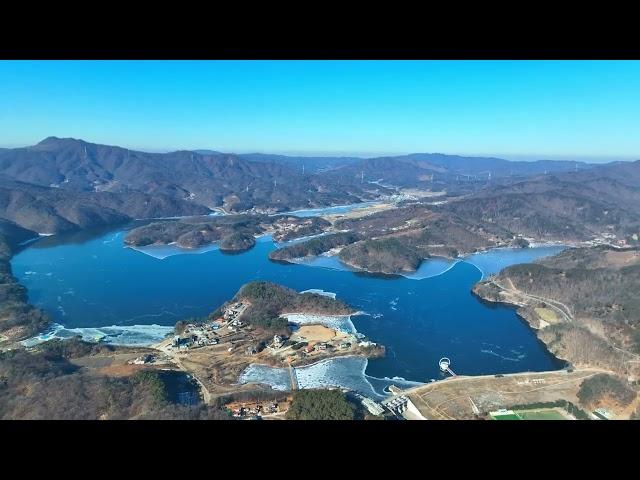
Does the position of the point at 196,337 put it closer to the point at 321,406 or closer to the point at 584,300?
the point at 321,406

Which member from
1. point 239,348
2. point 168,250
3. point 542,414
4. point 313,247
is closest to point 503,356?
point 542,414

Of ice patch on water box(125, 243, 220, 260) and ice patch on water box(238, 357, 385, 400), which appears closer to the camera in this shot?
ice patch on water box(238, 357, 385, 400)

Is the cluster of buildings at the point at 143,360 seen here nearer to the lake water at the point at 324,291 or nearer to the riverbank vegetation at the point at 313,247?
the lake water at the point at 324,291

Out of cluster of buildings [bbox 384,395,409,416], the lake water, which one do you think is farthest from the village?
cluster of buildings [bbox 384,395,409,416]

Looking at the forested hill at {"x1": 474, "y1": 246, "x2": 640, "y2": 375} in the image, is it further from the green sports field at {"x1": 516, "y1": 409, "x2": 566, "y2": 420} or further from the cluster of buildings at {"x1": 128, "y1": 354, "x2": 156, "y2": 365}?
the cluster of buildings at {"x1": 128, "y1": 354, "x2": 156, "y2": 365}

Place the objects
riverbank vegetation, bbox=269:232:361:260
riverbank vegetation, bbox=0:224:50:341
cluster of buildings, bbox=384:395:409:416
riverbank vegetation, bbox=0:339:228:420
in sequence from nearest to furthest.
Answer: riverbank vegetation, bbox=0:339:228:420 < cluster of buildings, bbox=384:395:409:416 < riverbank vegetation, bbox=0:224:50:341 < riverbank vegetation, bbox=269:232:361:260

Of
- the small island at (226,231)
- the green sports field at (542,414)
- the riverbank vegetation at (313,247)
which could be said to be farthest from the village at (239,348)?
the small island at (226,231)

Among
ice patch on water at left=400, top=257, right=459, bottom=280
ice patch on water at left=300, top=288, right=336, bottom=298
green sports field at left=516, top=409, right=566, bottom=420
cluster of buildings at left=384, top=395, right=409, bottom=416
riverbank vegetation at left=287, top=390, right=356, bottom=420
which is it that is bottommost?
ice patch on water at left=400, top=257, right=459, bottom=280
